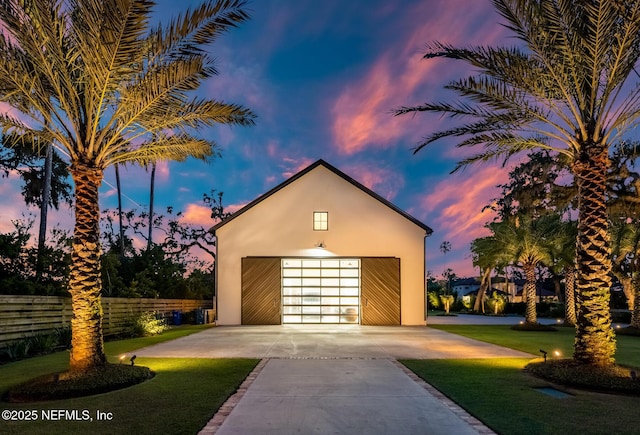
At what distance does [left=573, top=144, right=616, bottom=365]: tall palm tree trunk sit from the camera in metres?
7.64

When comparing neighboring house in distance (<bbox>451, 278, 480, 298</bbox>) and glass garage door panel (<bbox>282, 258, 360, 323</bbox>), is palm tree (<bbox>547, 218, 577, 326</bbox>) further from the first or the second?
neighboring house in distance (<bbox>451, 278, 480, 298</bbox>)

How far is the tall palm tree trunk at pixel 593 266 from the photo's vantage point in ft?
25.1

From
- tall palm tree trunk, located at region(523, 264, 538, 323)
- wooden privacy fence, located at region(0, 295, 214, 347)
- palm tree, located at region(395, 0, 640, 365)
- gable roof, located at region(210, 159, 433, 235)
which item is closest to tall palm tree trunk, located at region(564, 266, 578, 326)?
tall palm tree trunk, located at region(523, 264, 538, 323)

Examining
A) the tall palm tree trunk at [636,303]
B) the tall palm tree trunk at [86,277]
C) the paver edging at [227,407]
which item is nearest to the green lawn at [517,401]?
the paver edging at [227,407]

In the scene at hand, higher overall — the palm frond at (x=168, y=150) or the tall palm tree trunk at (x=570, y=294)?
the palm frond at (x=168, y=150)

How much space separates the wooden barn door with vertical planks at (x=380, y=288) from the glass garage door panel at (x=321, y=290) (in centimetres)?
52

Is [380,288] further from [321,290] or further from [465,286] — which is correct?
[465,286]

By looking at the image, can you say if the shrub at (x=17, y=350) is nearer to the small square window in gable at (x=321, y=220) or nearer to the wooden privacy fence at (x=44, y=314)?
the wooden privacy fence at (x=44, y=314)

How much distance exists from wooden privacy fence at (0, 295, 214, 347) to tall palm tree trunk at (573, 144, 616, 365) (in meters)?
11.4

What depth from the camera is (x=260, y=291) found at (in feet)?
59.7

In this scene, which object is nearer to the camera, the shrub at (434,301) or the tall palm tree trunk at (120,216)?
the tall palm tree trunk at (120,216)

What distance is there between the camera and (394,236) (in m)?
18.6

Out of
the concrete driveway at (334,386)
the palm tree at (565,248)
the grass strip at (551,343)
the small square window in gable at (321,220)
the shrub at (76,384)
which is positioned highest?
the small square window in gable at (321,220)

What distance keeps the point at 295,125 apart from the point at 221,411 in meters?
20.3
